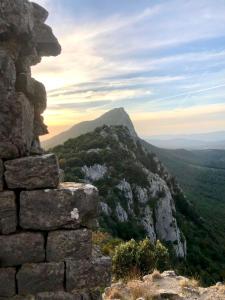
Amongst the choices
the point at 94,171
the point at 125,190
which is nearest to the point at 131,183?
the point at 125,190

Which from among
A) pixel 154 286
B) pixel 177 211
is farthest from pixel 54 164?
pixel 177 211

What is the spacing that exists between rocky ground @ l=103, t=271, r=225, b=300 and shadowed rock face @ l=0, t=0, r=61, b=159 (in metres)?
5.07

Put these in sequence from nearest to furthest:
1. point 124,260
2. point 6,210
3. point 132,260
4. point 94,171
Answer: point 6,210
point 124,260
point 132,260
point 94,171

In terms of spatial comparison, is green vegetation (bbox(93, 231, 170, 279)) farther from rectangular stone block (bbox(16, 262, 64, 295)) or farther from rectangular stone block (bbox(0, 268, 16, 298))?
rectangular stone block (bbox(0, 268, 16, 298))

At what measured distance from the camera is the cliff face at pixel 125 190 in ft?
157

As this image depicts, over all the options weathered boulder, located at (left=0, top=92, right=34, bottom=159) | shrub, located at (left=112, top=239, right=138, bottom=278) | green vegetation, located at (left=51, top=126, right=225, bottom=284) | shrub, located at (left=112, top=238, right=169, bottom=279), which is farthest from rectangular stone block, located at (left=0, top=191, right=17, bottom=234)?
green vegetation, located at (left=51, top=126, right=225, bottom=284)

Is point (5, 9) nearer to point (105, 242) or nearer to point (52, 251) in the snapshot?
point (52, 251)

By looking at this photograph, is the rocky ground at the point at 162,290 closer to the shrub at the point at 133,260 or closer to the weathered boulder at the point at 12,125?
the shrub at the point at 133,260

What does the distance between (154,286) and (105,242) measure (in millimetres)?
7999

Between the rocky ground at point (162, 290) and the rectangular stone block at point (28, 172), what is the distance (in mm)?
4912

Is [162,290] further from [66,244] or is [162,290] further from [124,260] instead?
[66,244]

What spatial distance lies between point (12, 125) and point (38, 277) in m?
2.75

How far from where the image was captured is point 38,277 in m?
8.07

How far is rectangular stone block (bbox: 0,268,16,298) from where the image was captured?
8055mm
